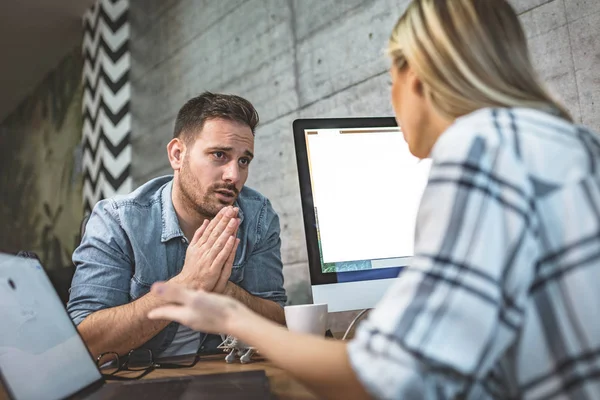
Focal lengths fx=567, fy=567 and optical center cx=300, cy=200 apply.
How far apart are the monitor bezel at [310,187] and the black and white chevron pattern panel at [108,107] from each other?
3.06 m

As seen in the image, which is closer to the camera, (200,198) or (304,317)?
(304,317)

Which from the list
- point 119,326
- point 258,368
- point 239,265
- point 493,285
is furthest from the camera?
point 239,265

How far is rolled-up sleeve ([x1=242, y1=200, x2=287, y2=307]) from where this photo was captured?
169 centimetres

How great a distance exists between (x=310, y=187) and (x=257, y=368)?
1.59 ft

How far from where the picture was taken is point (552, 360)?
501 millimetres

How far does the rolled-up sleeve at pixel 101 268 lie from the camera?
55.1 inches

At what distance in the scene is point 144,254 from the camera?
1520 mm

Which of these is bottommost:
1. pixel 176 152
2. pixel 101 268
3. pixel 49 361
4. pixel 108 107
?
pixel 49 361

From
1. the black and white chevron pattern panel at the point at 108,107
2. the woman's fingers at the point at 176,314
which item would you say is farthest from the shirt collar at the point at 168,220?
the black and white chevron pattern panel at the point at 108,107

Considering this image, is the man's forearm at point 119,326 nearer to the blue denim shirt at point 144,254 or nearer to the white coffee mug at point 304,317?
the blue denim shirt at point 144,254

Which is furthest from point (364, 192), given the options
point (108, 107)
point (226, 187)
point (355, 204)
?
point (108, 107)

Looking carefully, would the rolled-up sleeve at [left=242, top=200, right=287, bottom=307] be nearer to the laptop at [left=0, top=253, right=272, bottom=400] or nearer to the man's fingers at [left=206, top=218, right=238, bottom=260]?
the man's fingers at [left=206, top=218, right=238, bottom=260]

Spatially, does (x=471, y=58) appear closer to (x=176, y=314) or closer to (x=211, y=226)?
(x=176, y=314)

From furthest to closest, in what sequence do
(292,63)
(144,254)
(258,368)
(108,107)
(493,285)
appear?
(108,107), (292,63), (144,254), (258,368), (493,285)
